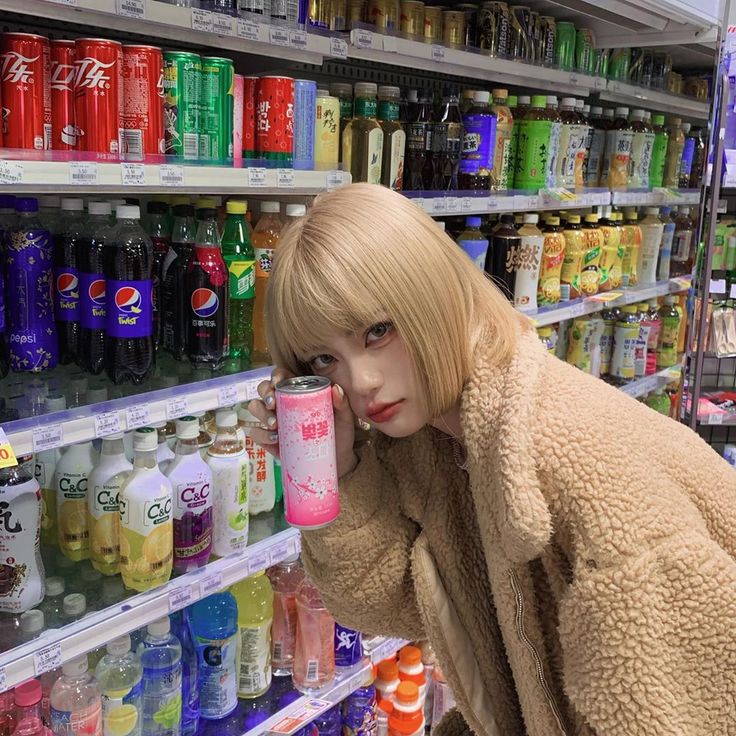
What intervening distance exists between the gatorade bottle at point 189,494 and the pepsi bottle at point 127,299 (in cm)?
17

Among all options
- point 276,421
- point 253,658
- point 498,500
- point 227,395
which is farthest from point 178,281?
point 498,500

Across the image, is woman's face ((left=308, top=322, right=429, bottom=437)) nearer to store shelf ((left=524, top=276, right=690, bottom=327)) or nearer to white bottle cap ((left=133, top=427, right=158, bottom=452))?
white bottle cap ((left=133, top=427, right=158, bottom=452))

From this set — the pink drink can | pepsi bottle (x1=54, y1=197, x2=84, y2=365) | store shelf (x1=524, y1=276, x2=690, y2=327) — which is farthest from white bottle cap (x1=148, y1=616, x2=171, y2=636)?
store shelf (x1=524, y1=276, x2=690, y2=327)

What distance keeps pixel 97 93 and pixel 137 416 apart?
63 centimetres

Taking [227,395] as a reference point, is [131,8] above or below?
above

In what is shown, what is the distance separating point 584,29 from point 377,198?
8.09 ft

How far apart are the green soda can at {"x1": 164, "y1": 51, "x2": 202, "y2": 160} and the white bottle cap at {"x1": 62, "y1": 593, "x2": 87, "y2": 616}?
0.95 metres

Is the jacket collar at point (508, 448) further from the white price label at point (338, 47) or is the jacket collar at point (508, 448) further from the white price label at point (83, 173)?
the white price label at point (338, 47)

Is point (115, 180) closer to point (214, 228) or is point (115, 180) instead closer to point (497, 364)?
point (214, 228)

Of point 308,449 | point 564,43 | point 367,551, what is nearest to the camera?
point 308,449

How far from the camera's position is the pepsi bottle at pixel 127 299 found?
1705 millimetres

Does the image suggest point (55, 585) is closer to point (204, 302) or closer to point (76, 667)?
point (76, 667)

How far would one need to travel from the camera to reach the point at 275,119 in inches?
74.9

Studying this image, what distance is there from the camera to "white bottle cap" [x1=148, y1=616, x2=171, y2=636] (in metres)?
1.90
